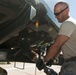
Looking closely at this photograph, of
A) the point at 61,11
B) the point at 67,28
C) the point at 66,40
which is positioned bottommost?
the point at 66,40

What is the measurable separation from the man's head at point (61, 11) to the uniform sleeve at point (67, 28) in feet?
0.49

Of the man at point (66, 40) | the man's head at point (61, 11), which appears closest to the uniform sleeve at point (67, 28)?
the man at point (66, 40)

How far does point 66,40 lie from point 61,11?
1.33 feet

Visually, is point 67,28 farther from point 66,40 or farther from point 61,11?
point 61,11

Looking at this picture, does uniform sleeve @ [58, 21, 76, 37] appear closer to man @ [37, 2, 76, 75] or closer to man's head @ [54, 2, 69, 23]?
man @ [37, 2, 76, 75]

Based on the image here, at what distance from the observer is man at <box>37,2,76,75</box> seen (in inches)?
138

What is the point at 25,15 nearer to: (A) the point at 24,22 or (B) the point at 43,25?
(A) the point at 24,22

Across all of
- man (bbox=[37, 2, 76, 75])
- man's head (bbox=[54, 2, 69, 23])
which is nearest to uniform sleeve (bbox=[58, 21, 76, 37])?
man (bbox=[37, 2, 76, 75])

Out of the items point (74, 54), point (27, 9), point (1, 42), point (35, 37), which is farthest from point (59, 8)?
point (1, 42)

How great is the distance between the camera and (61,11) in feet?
11.9

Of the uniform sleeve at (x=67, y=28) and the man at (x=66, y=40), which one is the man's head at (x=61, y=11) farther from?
the uniform sleeve at (x=67, y=28)

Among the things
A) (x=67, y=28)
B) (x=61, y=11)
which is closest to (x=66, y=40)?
(x=67, y=28)

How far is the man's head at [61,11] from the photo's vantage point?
363 centimetres

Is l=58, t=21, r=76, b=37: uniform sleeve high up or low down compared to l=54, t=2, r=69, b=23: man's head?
down
